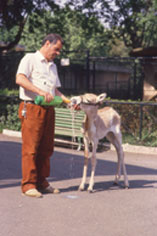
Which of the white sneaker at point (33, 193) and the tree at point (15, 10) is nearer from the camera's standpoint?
the white sneaker at point (33, 193)

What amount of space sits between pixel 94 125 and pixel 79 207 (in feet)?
4.49

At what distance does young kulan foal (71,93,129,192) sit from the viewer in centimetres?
610

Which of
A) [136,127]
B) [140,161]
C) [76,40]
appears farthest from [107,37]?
[76,40]

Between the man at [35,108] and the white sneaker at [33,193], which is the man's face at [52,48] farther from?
the white sneaker at [33,193]

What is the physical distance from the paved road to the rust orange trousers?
364mm

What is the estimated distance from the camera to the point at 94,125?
6453mm

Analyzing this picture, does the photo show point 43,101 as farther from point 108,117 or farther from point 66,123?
point 66,123

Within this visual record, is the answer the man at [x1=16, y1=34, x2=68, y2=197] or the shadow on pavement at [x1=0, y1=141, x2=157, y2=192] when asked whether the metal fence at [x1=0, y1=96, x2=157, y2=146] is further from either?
the man at [x1=16, y1=34, x2=68, y2=197]

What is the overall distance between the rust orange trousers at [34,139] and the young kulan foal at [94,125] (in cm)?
46

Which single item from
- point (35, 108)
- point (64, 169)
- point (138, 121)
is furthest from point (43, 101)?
point (138, 121)

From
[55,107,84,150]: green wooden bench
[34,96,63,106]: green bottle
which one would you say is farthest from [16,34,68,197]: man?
[55,107,84,150]: green wooden bench

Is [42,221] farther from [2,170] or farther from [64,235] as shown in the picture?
[2,170]

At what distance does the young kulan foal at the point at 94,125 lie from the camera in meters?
6.10

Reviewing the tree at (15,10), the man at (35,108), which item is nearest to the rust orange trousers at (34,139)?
the man at (35,108)
